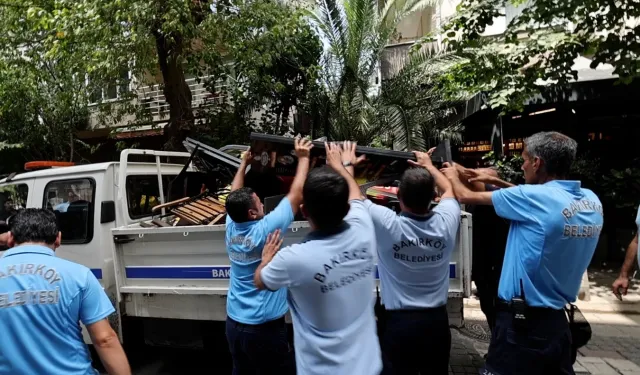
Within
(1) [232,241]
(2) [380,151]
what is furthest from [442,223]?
(1) [232,241]

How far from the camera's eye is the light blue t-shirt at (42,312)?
5.99 ft

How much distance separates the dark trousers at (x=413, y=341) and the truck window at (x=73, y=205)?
2.94m

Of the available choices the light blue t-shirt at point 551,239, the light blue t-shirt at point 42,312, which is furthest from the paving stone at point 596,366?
the light blue t-shirt at point 42,312

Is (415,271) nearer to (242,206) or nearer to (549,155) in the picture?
(549,155)

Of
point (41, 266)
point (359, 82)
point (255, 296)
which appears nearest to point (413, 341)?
point (255, 296)

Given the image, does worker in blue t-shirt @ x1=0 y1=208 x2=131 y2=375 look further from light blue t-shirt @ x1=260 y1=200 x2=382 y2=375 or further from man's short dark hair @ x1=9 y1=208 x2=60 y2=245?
light blue t-shirt @ x1=260 y1=200 x2=382 y2=375

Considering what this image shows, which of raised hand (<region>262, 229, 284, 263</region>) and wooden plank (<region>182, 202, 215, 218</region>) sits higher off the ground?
raised hand (<region>262, 229, 284, 263</region>)

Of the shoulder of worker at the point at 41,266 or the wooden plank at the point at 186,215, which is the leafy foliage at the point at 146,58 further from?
the shoulder of worker at the point at 41,266

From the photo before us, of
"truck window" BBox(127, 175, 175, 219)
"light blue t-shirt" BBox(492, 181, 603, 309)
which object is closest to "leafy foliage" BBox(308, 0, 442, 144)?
"truck window" BBox(127, 175, 175, 219)

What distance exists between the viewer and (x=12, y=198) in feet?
15.0

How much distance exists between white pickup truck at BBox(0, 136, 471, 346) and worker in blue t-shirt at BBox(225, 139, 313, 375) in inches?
23.8

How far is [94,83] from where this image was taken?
1026cm

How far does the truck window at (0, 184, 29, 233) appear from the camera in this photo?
4.48 m

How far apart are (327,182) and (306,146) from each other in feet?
2.90
